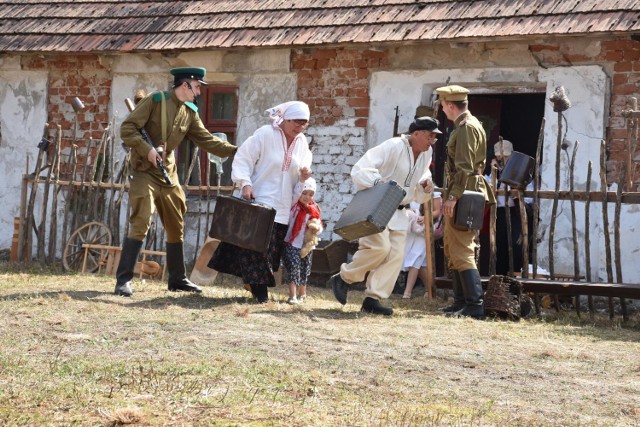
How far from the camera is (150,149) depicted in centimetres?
858

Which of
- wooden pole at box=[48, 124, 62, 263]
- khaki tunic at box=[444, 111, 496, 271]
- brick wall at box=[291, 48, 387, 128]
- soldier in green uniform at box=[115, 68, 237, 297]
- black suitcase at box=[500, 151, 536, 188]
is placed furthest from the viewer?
wooden pole at box=[48, 124, 62, 263]

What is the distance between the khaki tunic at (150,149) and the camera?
8.73 m

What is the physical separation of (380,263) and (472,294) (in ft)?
2.47

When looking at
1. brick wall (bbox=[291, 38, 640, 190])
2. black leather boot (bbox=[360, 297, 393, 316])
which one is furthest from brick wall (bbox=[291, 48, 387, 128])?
black leather boot (bbox=[360, 297, 393, 316])

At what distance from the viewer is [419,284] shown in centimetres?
1185

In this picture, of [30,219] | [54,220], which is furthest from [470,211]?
[30,219]

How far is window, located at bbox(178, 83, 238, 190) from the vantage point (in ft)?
43.3

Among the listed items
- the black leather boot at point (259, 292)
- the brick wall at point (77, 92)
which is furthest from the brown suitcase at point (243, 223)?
the brick wall at point (77, 92)

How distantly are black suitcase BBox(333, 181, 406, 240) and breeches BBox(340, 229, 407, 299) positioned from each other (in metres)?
0.23

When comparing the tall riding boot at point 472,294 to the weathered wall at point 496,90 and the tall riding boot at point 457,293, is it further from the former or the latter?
the weathered wall at point 496,90

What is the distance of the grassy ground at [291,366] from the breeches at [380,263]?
0.29m

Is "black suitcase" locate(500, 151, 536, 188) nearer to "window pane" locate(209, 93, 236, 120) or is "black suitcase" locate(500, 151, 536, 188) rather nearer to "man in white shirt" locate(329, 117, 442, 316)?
"man in white shirt" locate(329, 117, 442, 316)

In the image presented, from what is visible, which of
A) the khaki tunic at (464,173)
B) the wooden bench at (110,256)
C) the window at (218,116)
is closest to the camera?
the khaki tunic at (464,173)

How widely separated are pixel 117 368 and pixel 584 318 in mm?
4944
